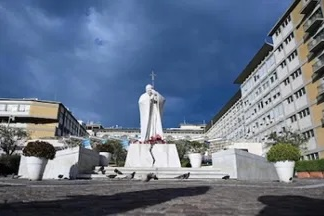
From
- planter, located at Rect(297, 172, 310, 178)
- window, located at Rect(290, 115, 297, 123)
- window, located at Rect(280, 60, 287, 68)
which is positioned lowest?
planter, located at Rect(297, 172, 310, 178)

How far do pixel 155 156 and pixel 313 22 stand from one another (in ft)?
126

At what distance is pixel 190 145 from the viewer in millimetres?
39406

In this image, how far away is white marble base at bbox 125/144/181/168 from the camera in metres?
21.5

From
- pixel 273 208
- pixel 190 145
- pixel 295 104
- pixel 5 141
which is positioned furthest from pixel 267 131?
pixel 273 208

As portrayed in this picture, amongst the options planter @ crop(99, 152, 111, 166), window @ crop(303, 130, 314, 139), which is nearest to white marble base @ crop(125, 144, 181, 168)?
planter @ crop(99, 152, 111, 166)

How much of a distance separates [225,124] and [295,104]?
40625 millimetres

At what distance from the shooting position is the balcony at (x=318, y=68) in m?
46.4

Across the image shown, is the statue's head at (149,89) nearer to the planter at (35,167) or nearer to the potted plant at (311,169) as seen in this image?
the planter at (35,167)

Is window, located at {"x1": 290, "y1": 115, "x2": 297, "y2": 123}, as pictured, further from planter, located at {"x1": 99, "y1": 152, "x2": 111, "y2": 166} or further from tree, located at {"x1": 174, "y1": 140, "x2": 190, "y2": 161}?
planter, located at {"x1": 99, "y1": 152, "x2": 111, "y2": 166}

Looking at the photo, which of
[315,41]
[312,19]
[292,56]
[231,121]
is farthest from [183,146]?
[231,121]

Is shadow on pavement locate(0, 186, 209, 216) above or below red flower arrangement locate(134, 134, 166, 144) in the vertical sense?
below

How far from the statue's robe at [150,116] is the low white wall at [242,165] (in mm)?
4748

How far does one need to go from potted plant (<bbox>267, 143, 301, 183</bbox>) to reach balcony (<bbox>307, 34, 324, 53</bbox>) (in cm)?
3677

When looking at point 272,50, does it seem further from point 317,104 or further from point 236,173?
point 236,173
